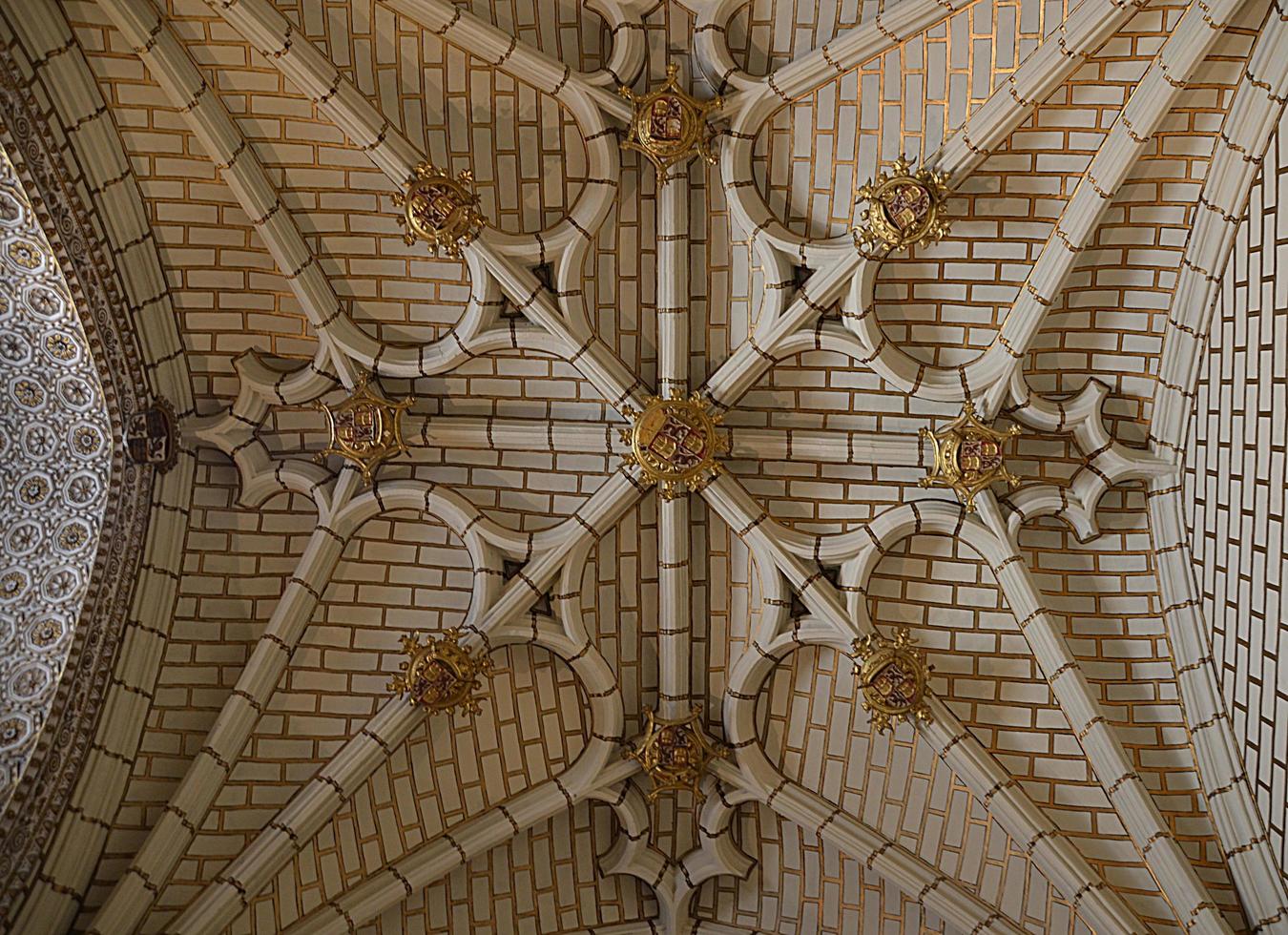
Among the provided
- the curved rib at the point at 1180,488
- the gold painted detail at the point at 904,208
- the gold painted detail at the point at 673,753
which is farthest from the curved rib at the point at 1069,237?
the gold painted detail at the point at 673,753

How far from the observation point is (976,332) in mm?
7625

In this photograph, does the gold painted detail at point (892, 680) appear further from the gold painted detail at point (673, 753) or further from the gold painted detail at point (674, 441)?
the gold painted detail at point (674, 441)

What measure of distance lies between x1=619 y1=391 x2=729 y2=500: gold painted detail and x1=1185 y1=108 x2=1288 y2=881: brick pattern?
3021mm

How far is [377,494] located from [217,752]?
1.94 metres

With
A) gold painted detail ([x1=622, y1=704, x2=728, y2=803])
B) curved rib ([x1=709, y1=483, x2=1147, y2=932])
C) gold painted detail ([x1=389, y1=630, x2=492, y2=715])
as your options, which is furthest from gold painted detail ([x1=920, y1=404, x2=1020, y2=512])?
gold painted detail ([x1=389, y1=630, x2=492, y2=715])

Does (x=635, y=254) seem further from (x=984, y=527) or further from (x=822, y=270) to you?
(x=984, y=527)

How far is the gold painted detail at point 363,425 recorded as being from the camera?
7.68m

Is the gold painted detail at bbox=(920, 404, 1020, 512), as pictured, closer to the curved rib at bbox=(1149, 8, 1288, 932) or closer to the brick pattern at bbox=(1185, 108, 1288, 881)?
the curved rib at bbox=(1149, 8, 1288, 932)

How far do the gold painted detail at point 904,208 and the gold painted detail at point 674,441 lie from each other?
1.51 meters

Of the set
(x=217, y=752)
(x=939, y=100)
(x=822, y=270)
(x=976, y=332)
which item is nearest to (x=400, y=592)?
(x=217, y=752)

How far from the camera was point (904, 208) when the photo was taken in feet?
23.5

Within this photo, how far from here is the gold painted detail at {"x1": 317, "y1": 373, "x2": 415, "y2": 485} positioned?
7.68 m

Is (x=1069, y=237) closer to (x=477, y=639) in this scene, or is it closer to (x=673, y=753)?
(x=673, y=753)

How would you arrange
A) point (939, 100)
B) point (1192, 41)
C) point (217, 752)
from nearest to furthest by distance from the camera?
point (1192, 41) → point (939, 100) → point (217, 752)
